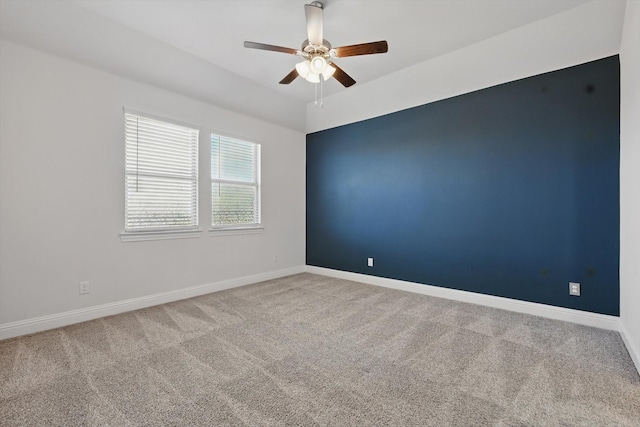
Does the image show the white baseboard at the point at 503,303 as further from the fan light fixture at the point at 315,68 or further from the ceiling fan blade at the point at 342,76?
the fan light fixture at the point at 315,68

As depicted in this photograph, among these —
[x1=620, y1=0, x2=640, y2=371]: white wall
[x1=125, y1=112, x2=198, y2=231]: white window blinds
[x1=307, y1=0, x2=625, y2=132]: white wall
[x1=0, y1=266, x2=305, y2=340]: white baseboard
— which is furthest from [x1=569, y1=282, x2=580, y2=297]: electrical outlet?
[x1=125, y1=112, x2=198, y2=231]: white window blinds

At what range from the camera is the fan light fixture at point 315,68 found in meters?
2.68

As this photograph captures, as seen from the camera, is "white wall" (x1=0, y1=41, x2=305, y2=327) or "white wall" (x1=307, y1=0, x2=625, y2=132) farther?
"white wall" (x1=307, y1=0, x2=625, y2=132)

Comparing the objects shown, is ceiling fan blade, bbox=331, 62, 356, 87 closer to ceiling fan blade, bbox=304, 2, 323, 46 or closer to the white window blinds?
ceiling fan blade, bbox=304, 2, 323, 46

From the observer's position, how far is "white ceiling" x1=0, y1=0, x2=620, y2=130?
104 inches

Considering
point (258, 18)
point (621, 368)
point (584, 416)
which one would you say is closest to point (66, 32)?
point (258, 18)

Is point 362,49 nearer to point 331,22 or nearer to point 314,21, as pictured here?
point 314,21

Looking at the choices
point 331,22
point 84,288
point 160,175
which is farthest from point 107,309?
point 331,22

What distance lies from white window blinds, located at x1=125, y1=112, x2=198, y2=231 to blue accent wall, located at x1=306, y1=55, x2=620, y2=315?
241cm

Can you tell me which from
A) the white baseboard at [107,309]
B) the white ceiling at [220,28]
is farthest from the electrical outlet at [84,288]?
the white ceiling at [220,28]

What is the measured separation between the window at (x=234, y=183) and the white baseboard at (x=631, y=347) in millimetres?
4325

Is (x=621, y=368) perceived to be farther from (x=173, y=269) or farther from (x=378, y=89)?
(x=173, y=269)

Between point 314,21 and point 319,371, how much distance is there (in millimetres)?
2827

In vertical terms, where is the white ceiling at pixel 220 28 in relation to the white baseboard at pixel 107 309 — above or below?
above
